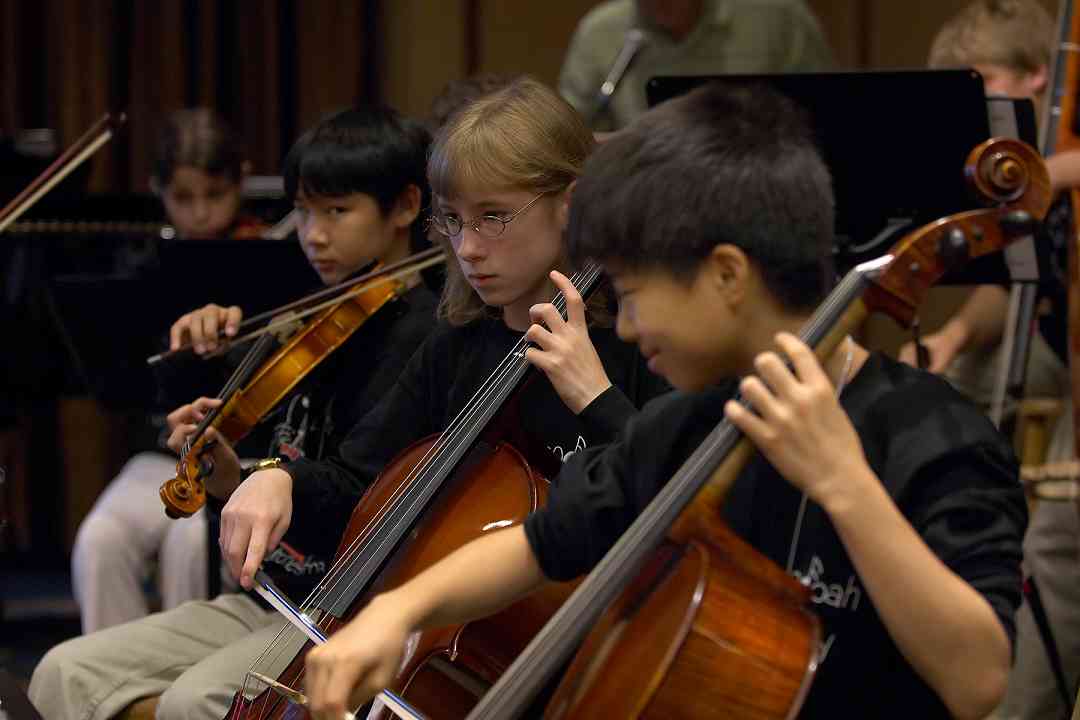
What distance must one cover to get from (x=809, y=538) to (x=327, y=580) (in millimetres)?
653

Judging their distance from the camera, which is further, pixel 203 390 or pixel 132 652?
pixel 203 390

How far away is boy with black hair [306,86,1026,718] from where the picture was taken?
45.1 inches

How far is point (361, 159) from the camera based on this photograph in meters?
2.26

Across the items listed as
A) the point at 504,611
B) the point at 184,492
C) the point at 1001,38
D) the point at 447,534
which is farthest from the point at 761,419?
the point at 1001,38

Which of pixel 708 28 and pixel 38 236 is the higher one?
pixel 708 28

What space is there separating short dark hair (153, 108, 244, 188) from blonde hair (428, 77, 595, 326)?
159 centimetres

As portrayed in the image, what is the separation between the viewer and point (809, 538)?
121cm

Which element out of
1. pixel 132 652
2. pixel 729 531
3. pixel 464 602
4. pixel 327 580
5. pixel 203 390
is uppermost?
pixel 729 531

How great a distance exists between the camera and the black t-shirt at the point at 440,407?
1.78 meters

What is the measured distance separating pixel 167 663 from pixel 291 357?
466 mm

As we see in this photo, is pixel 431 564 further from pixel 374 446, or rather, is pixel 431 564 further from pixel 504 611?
pixel 374 446

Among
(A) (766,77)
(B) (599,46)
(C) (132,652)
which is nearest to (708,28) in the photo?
(B) (599,46)

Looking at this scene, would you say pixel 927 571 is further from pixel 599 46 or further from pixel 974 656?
pixel 599 46

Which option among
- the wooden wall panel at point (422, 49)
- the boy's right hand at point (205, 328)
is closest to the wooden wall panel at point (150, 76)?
the wooden wall panel at point (422, 49)
